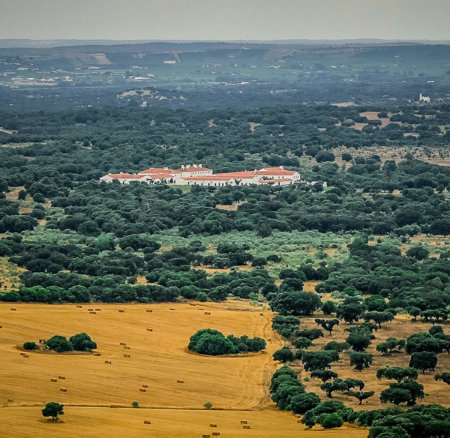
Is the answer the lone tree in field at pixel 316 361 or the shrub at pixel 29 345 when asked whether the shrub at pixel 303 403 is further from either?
the shrub at pixel 29 345

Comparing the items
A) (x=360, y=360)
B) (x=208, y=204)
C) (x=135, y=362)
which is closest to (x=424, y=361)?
(x=360, y=360)

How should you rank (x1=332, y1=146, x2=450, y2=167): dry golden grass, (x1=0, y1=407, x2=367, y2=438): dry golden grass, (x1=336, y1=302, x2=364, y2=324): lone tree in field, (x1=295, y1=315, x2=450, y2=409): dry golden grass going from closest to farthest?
(x1=0, y1=407, x2=367, y2=438): dry golden grass, (x1=295, y1=315, x2=450, y2=409): dry golden grass, (x1=336, y1=302, x2=364, y2=324): lone tree in field, (x1=332, y1=146, x2=450, y2=167): dry golden grass

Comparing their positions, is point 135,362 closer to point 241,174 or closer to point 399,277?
point 399,277

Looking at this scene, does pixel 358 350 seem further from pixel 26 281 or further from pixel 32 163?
pixel 32 163

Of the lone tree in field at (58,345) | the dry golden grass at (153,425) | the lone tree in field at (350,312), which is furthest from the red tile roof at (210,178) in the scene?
the dry golden grass at (153,425)

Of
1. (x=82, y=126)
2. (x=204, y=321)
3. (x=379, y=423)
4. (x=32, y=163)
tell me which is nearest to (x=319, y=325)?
(x=204, y=321)

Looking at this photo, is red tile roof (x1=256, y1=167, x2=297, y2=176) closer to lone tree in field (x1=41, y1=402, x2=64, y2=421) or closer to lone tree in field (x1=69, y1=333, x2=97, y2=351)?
lone tree in field (x1=69, y1=333, x2=97, y2=351)

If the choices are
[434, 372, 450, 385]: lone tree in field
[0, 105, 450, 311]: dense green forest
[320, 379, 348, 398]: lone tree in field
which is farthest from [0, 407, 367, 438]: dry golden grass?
[0, 105, 450, 311]: dense green forest
